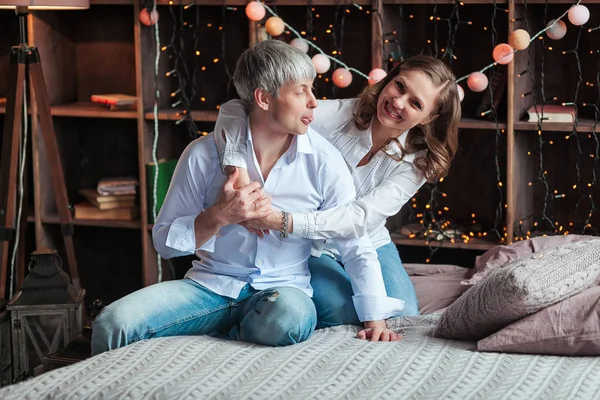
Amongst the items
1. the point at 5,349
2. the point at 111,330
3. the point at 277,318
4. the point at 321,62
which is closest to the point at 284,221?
the point at 277,318

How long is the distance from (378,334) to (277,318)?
26cm

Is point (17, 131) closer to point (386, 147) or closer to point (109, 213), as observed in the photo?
point (109, 213)

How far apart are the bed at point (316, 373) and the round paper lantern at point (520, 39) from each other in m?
1.28

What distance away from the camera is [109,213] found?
3646 mm

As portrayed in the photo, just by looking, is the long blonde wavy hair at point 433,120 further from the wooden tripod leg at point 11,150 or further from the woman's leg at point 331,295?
the wooden tripod leg at point 11,150

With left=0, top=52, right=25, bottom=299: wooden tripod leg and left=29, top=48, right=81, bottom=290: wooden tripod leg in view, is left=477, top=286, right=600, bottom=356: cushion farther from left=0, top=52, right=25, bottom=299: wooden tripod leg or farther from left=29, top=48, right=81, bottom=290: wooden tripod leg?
left=0, top=52, right=25, bottom=299: wooden tripod leg

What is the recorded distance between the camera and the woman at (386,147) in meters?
2.35

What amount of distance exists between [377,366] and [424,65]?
965 millimetres

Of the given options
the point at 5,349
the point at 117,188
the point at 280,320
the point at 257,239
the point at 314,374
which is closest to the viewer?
the point at 314,374

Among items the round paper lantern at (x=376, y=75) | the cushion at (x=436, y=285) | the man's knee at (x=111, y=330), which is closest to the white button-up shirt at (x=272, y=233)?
the man's knee at (x=111, y=330)

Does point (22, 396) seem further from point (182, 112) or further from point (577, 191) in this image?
point (577, 191)

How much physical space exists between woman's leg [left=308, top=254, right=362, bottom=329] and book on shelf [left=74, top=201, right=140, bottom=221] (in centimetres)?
138

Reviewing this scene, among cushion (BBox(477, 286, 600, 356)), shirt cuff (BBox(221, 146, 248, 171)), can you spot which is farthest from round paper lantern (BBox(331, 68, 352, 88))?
cushion (BBox(477, 286, 600, 356))

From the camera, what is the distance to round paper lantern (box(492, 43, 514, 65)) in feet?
9.88
